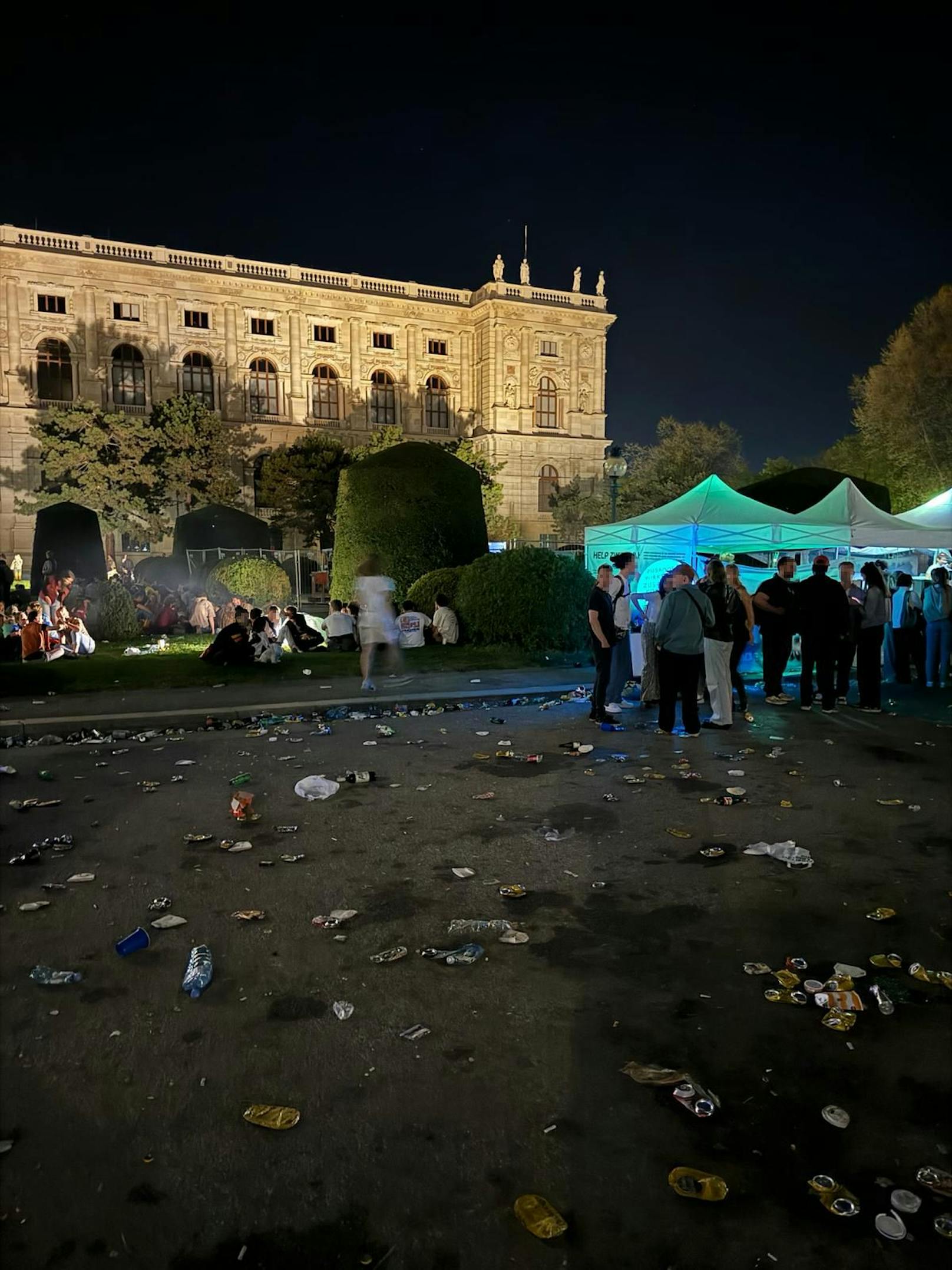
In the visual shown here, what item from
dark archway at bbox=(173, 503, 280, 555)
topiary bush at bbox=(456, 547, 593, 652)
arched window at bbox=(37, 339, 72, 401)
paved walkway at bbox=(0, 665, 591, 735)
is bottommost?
paved walkway at bbox=(0, 665, 591, 735)

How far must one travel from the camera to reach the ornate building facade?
52.4m

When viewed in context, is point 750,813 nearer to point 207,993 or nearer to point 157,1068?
point 207,993

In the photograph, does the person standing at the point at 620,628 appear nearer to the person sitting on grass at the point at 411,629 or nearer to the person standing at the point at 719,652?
the person standing at the point at 719,652

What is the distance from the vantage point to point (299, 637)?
1662 centimetres

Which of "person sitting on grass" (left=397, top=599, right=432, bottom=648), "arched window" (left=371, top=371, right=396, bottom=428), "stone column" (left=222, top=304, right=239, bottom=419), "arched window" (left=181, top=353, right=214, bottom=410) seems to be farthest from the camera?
"arched window" (left=371, top=371, right=396, bottom=428)

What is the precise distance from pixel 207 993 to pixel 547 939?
1.58m

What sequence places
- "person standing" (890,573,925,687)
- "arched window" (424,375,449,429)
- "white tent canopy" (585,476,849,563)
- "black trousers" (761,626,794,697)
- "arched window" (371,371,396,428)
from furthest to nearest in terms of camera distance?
"arched window" (424,375,449,429) → "arched window" (371,371,396,428) → "white tent canopy" (585,476,849,563) → "person standing" (890,573,925,687) → "black trousers" (761,626,794,697)

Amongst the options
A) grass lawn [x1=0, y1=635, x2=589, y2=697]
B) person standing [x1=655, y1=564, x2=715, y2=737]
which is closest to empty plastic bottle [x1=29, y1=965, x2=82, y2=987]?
person standing [x1=655, y1=564, x2=715, y2=737]

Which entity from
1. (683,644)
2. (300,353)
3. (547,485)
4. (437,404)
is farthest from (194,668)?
(437,404)

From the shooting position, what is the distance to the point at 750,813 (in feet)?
20.6

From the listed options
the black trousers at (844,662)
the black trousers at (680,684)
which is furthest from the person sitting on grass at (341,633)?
the black trousers at (844,662)

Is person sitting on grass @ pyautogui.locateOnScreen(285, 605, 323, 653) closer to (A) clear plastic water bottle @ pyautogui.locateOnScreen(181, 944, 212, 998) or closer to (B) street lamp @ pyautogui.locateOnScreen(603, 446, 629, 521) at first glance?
(B) street lamp @ pyautogui.locateOnScreen(603, 446, 629, 521)

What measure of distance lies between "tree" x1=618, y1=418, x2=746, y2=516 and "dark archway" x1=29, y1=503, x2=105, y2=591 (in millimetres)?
31671

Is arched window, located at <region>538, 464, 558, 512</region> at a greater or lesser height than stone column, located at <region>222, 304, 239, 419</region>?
lesser
